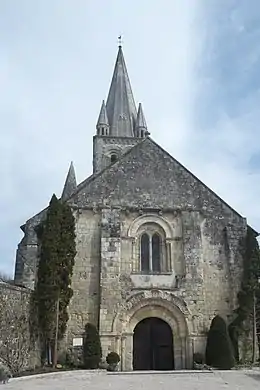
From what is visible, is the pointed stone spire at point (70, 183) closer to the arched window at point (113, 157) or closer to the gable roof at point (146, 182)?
the arched window at point (113, 157)

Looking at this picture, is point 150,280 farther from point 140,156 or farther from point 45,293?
point 140,156

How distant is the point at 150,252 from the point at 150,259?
360mm

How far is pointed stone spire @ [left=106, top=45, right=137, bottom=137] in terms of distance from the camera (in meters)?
49.4

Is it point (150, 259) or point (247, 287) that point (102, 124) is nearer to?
point (150, 259)

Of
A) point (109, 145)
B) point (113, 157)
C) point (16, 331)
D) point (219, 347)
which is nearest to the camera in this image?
point (16, 331)

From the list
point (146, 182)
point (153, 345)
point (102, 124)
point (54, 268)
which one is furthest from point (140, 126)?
point (54, 268)

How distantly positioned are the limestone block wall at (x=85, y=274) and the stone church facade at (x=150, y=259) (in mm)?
41

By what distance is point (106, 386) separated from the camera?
12469 mm

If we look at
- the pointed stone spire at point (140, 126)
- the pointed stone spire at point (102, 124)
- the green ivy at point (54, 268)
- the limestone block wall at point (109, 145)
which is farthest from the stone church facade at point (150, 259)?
the pointed stone spire at point (140, 126)

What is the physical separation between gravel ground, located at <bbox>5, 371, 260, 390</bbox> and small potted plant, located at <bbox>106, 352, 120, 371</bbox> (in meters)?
1.86

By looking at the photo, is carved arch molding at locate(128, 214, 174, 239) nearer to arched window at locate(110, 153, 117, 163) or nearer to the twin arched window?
the twin arched window

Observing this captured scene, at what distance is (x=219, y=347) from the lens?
18359 mm

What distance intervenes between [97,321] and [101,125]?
31.8 m

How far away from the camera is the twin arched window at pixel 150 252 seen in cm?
2097
